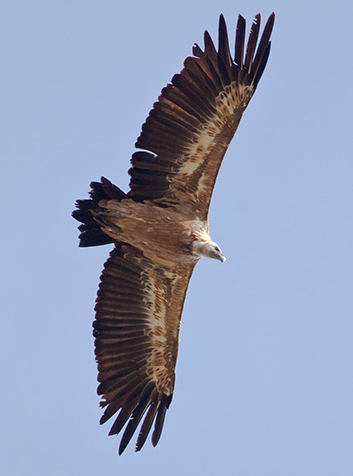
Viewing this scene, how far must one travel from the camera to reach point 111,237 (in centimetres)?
1602

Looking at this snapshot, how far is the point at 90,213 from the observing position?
15.7 m

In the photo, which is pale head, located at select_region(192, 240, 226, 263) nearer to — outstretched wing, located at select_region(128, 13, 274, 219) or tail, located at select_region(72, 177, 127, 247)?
outstretched wing, located at select_region(128, 13, 274, 219)

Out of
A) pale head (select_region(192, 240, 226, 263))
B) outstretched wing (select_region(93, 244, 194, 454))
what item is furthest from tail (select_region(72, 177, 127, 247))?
pale head (select_region(192, 240, 226, 263))

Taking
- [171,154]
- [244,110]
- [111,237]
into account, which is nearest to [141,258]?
[111,237]

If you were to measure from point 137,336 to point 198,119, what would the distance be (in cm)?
356

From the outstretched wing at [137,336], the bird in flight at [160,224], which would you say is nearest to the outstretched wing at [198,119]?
the bird in flight at [160,224]

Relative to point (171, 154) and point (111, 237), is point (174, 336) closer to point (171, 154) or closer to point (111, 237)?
point (111, 237)

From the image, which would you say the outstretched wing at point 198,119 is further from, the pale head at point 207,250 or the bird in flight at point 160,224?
the pale head at point 207,250

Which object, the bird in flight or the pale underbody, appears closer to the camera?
the bird in flight

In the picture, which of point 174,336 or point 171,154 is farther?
point 174,336

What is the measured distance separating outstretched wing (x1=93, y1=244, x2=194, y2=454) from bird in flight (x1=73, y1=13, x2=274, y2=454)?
15mm

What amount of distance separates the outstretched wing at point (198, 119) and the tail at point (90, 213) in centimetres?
32

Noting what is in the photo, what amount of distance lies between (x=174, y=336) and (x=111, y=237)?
1.84m

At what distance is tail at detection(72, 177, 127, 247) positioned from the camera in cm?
1550
